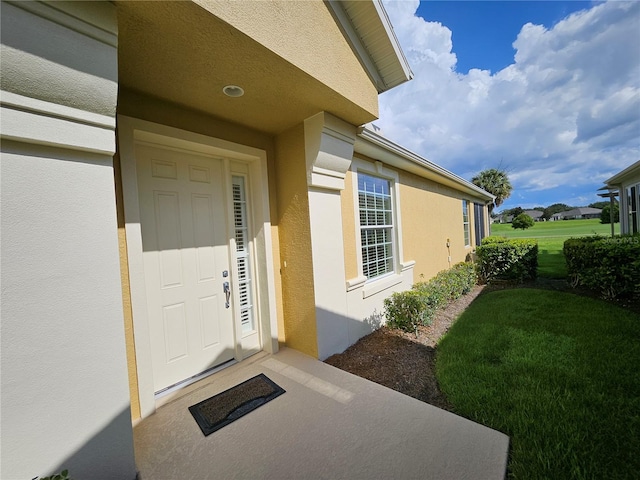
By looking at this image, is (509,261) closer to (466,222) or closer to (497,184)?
(466,222)

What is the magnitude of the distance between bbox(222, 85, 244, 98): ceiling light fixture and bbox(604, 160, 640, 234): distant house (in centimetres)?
1325

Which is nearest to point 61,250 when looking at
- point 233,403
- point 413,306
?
point 233,403

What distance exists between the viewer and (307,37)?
8.45 ft

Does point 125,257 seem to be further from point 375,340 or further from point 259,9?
point 375,340

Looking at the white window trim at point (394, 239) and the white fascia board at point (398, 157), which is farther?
the white window trim at point (394, 239)

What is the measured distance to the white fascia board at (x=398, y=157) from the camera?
447 centimetres

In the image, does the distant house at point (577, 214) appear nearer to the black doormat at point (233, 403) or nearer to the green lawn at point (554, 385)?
the green lawn at point (554, 385)

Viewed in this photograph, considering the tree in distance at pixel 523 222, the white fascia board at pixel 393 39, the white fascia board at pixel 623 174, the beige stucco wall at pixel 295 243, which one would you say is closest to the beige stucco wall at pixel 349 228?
the beige stucco wall at pixel 295 243

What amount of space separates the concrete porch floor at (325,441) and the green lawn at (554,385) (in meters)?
0.29

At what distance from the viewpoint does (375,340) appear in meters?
4.50

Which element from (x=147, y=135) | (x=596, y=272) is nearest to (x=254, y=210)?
(x=147, y=135)

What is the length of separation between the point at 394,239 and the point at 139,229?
16.2ft

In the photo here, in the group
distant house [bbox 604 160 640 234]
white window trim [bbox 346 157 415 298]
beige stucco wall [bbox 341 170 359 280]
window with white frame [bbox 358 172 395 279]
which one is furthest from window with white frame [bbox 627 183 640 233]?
beige stucco wall [bbox 341 170 359 280]

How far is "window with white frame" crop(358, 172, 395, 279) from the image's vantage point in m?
5.20
